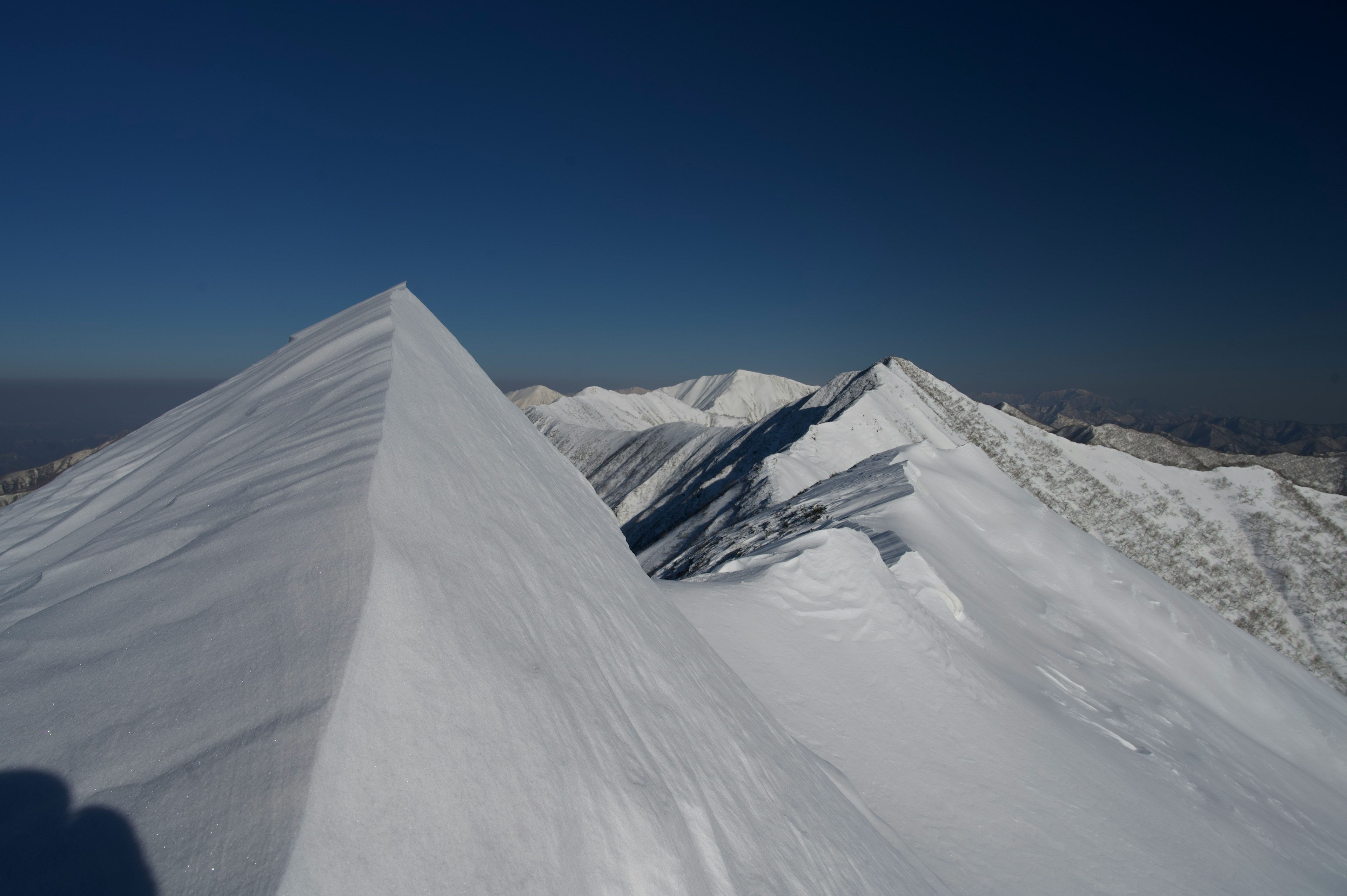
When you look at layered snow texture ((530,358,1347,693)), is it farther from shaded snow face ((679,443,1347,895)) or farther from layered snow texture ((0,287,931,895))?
layered snow texture ((0,287,931,895))

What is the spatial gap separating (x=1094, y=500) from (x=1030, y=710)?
5205 cm

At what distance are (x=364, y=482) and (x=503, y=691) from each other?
128 centimetres

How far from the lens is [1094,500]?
5016cm

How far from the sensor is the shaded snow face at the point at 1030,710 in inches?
288

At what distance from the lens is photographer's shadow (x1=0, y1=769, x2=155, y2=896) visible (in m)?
1.44

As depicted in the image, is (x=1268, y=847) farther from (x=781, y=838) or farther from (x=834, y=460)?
(x=834, y=460)

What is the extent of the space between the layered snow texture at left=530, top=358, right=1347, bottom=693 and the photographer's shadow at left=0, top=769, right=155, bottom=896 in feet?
89.2

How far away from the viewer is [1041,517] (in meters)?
21.1

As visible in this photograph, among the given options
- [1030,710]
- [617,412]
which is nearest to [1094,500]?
[1030,710]

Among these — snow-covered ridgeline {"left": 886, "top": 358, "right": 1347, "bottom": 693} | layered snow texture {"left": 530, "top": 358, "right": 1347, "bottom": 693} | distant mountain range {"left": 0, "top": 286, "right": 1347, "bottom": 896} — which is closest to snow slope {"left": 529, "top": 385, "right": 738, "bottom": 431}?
layered snow texture {"left": 530, "top": 358, "right": 1347, "bottom": 693}

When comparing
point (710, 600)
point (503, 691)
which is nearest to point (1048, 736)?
point (710, 600)

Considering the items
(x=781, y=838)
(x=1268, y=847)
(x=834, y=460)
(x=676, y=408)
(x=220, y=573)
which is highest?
(x=676, y=408)

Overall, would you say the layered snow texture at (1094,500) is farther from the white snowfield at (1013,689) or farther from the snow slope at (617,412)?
the snow slope at (617,412)

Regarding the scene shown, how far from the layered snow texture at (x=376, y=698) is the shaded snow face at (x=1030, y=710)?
336 cm
